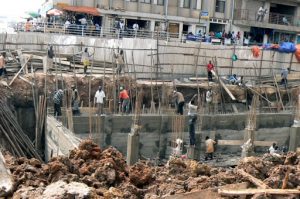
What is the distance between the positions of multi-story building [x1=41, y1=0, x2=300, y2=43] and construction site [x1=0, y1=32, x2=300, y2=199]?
7.40 m

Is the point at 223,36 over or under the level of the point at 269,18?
under

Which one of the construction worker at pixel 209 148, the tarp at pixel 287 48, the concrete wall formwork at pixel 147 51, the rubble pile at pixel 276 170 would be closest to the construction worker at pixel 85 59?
the concrete wall formwork at pixel 147 51

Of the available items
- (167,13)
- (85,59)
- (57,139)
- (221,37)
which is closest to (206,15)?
(167,13)

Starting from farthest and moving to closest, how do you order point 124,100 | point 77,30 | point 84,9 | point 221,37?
point 221,37 < point 84,9 < point 77,30 < point 124,100

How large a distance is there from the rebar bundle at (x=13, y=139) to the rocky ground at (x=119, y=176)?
21.1 ft

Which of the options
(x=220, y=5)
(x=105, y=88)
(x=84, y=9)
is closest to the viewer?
(x=105, y=88)

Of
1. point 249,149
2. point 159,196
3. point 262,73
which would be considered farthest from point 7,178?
point 262,73

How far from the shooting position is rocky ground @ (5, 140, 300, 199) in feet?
26.1

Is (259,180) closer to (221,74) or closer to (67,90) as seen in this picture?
(67,90)

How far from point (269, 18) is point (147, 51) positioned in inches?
713

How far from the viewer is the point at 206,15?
38844mm

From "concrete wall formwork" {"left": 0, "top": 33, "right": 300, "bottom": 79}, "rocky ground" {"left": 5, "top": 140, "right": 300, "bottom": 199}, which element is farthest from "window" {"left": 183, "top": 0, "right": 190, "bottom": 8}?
"rocky ground" {"left": 5, "top": 140, "right": 300, "bottom": 199}

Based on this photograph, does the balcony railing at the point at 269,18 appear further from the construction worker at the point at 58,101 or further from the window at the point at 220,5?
the construction worker at the point at 58,101

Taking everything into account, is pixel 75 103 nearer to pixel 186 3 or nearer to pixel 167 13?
pixel 167 13
